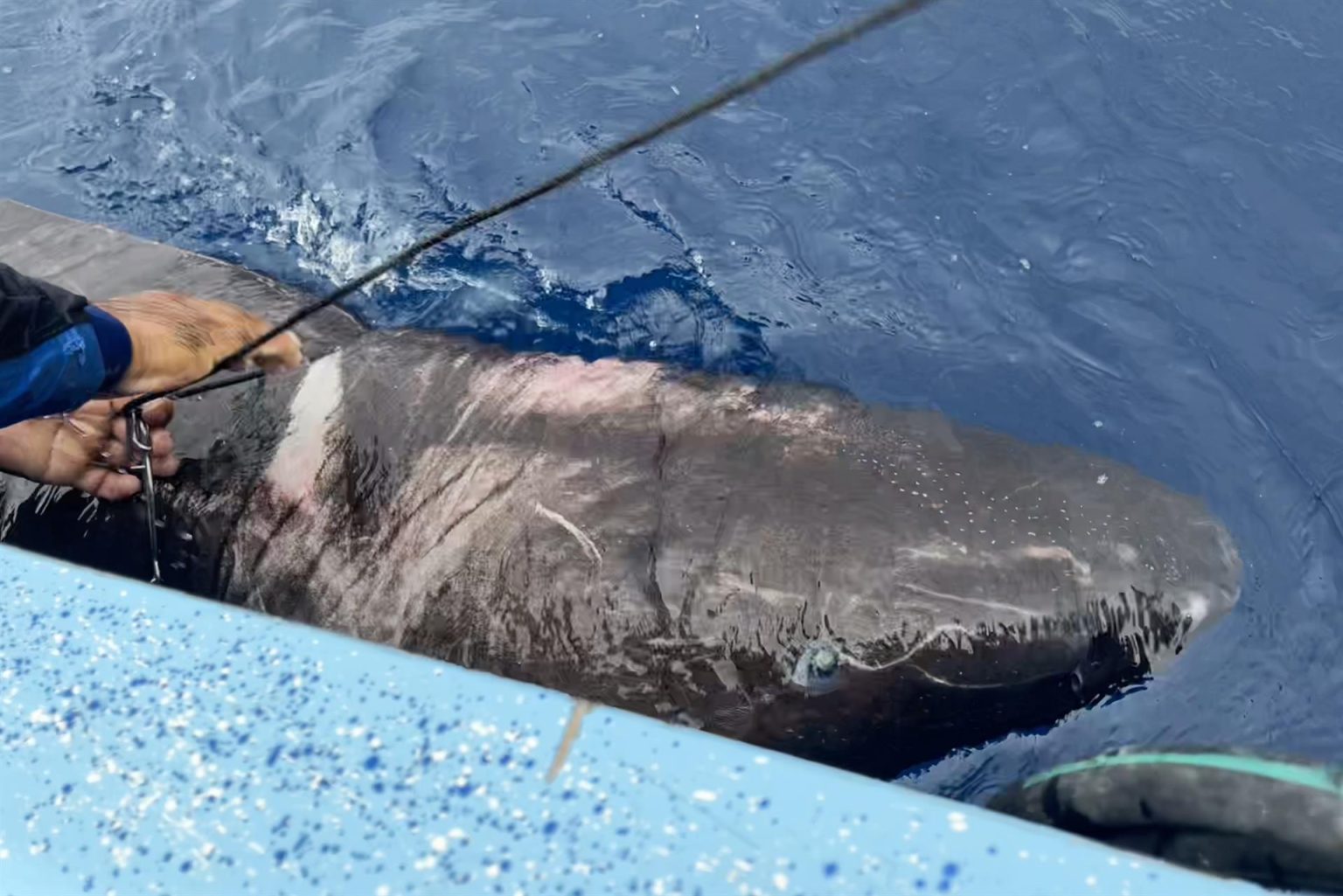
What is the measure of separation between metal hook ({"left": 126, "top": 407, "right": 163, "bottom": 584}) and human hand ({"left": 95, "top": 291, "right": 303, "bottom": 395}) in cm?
11

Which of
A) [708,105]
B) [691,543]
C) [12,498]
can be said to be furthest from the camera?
[12,498]

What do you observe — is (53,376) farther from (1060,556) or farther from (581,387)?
(1060,556)

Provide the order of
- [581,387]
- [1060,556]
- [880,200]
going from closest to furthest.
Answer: [1060,556] < [581,387] < [880,200]

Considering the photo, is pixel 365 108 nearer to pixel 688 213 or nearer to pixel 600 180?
pixel 600 180

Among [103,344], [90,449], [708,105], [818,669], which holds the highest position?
[708,105]

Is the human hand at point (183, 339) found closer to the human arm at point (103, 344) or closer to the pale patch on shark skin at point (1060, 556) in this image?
the human arm at point (103, 344)

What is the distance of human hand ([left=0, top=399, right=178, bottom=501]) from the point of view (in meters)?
3.50

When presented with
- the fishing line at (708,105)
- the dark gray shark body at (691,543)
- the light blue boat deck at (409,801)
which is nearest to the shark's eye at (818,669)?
the dark gray shark body at (691,543)

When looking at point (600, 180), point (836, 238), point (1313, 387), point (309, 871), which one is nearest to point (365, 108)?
point (600, 180)

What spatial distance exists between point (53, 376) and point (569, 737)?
183cm

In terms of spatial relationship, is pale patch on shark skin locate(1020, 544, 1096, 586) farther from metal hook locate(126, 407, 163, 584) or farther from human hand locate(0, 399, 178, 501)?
human hand locate(0, 399, 178, 501)

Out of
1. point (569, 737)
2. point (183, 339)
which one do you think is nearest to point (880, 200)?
point (183, 339)

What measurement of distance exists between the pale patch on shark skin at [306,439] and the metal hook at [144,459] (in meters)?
0.34

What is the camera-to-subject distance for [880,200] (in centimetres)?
485
